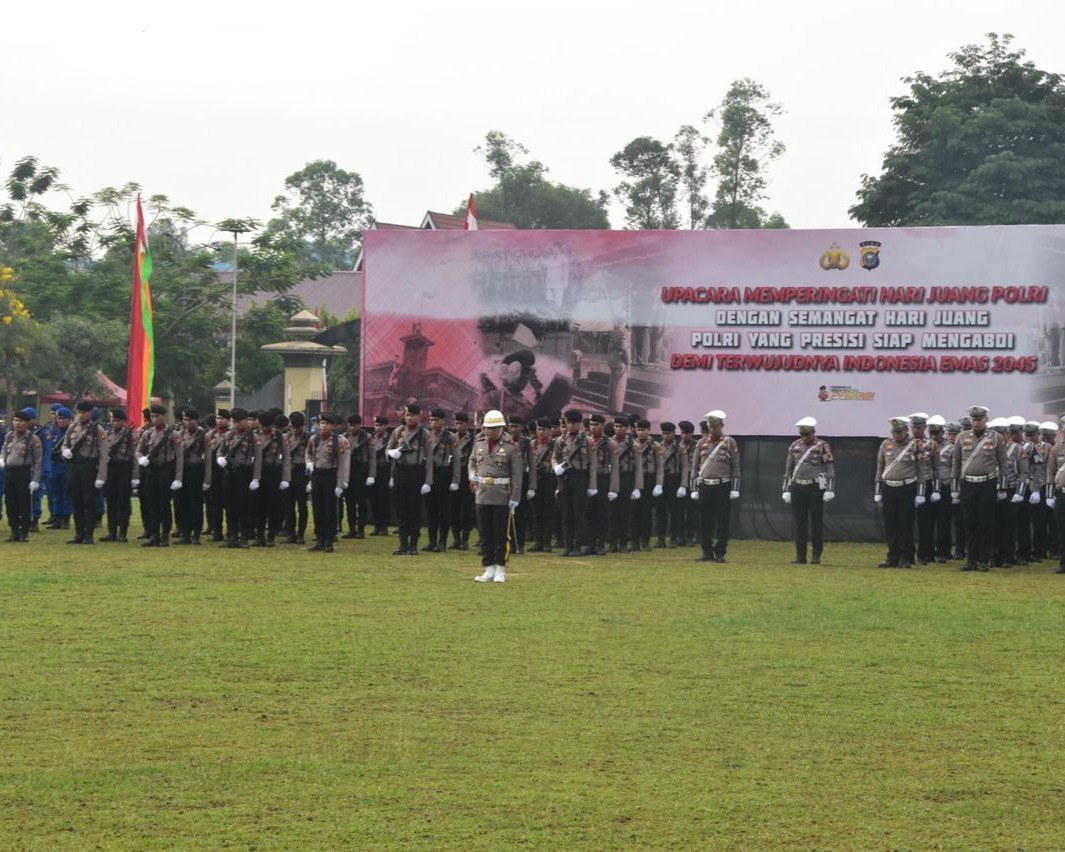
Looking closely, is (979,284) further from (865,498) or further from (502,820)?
(502,820)

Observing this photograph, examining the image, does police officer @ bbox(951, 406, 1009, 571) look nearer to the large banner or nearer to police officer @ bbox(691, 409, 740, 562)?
police officer @ bbox(691, 409, 740, 562)

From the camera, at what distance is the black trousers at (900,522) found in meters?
20.3

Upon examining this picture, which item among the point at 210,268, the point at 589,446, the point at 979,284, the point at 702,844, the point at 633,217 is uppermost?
the point at 633,217

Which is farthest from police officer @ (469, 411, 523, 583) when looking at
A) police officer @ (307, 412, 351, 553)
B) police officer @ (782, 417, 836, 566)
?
police officer @ (782, 417, 836, 566)

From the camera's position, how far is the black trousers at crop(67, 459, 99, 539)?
69.0ft

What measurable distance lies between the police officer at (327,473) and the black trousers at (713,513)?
429cm

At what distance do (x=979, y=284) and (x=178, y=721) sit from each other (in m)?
17.6

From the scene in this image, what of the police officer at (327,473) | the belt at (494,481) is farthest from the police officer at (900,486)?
the police officer at (327,473)

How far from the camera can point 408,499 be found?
20.5 meters

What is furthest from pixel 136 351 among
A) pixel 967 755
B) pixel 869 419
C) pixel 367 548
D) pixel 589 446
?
pixel 967 755

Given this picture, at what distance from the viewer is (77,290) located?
161 feet

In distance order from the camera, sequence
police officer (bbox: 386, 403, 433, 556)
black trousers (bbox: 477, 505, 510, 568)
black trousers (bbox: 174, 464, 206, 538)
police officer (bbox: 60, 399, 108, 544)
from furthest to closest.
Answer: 1. black trousers (bbox: 174, 464, 206, 538)
2. police officer (bbox: 60, 399, 108, 544)
3. police officer (bbox: 386, 403, 433, 556)
4. black trousers (bbox: 477, 505, 510, 568)

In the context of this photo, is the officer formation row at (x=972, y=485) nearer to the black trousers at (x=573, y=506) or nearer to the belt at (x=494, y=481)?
the black trousers at (x=573, y=506)

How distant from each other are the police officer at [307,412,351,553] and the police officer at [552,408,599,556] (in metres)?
2.71
